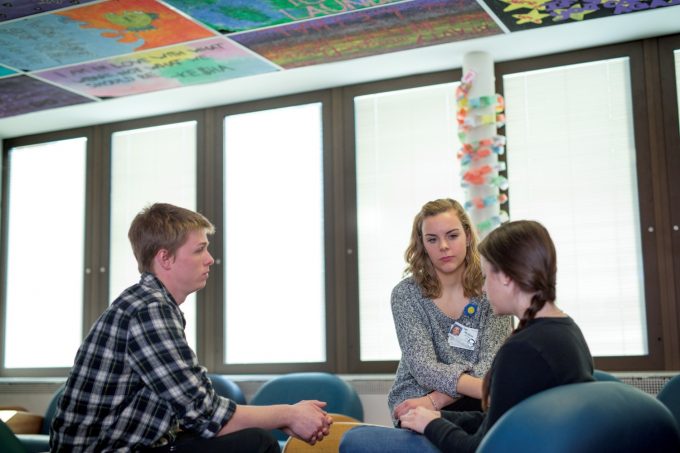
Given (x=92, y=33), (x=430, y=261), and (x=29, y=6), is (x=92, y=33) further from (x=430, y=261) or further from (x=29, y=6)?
(x=430, y=261)

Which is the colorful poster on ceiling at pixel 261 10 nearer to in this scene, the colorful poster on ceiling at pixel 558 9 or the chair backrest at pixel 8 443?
the colorful poster on ceiling at pixel 558 9

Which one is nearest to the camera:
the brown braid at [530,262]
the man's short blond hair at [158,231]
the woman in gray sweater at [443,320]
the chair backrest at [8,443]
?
the brown braid at [530,262]

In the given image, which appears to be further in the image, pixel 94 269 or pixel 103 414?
pixel 94 269

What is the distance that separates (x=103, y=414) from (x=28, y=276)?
4973 millimetres

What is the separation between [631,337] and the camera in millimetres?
4910

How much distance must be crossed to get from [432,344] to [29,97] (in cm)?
403

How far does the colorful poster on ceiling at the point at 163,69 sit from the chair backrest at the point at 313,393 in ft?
6.61

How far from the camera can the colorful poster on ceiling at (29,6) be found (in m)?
3.94

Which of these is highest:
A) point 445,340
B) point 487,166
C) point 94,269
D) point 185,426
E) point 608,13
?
point 608,13

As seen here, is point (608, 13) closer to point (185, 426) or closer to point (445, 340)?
point (445, 340)

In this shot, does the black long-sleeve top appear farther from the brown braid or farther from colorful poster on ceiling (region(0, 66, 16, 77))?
colorful poster on ceiling (region(0, 66, 16, 77))

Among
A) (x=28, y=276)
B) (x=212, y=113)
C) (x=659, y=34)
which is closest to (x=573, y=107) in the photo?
(x=659, y=34)

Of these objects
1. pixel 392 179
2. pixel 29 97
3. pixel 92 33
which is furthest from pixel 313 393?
pixel 29 97

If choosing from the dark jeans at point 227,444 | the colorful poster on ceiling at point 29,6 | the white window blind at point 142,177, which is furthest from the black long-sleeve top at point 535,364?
the white window blind at point 142,177
